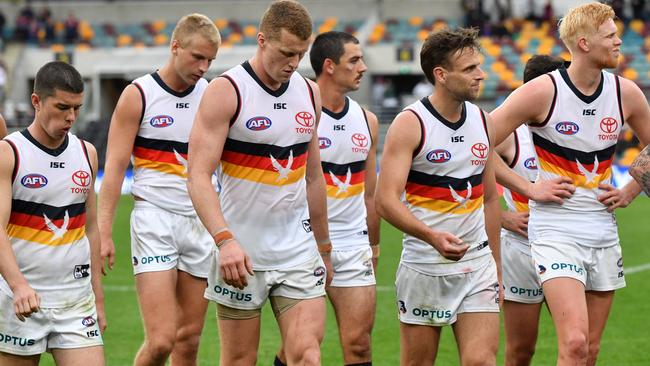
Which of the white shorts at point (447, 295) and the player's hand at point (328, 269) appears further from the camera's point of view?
the player's hand at point (328, 269)

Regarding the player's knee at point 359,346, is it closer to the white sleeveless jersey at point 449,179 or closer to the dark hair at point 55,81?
the white sleeveless jersey at point 449,179

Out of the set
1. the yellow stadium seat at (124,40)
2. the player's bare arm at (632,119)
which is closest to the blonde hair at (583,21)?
the player's bare arm at (632,119)

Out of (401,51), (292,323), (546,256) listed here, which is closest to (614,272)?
(546,256)

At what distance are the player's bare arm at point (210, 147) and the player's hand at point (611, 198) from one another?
237cm

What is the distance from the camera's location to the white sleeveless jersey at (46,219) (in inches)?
267

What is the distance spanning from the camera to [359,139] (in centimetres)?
883

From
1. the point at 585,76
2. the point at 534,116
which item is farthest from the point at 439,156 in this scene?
the point at 585,76

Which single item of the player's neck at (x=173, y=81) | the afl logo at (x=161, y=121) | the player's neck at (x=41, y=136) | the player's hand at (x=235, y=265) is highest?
the player's neck at (x=173, y=81)

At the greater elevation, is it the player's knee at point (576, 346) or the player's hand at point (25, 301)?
the player's hand at point (25, 301)

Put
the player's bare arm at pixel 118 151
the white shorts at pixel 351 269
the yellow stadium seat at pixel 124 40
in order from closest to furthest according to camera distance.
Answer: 1. the player's bare arm at pixel 118 151
2. the white shorts at pixel 351 269
3. the yellow stadium seat at pixel 124 40

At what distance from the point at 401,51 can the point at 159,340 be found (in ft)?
102

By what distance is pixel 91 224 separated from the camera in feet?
23.2

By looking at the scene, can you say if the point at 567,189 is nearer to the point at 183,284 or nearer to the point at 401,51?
the point at 183,284

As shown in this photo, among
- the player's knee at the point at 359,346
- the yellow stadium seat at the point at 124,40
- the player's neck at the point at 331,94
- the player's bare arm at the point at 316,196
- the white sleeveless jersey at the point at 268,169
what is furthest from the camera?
the yellow stadium seat at the point at 124,40
